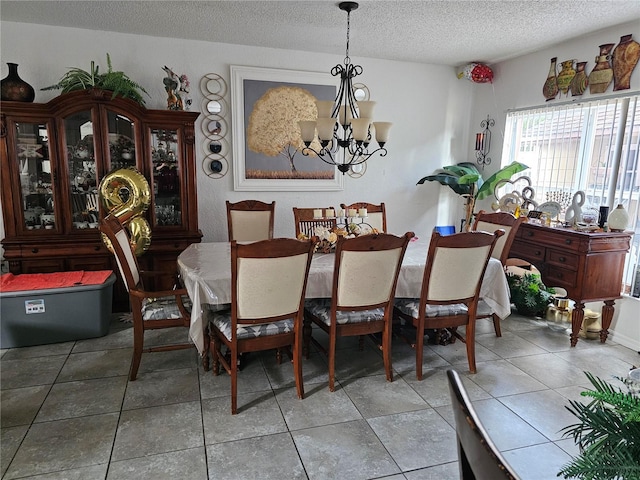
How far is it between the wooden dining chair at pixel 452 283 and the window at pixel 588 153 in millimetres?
1627

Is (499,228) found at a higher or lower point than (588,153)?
lower

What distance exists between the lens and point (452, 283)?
2.63 m

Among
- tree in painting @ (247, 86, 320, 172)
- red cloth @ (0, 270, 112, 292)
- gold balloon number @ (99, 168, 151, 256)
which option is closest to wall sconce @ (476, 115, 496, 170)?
tree in painting @ (247, 86, 320, 172)

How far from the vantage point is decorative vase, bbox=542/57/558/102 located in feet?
12.9

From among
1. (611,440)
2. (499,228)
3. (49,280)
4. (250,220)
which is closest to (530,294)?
(499,228)

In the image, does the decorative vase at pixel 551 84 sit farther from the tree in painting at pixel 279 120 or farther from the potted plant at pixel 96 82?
the potted plant at pixel 96 82

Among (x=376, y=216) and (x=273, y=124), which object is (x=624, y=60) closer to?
(x=376, y=216)

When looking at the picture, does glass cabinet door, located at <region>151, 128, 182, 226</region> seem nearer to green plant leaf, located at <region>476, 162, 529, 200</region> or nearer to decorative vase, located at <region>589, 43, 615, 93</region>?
green plant leaf, located at <region>476, 162, 529, 200</region>

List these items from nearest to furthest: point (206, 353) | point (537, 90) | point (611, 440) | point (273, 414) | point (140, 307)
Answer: point (611, 440) < point (273, 414) < point (140, 307) < point (206, 353) < point (537, 90)

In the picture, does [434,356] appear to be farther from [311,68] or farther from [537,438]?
[311,68]

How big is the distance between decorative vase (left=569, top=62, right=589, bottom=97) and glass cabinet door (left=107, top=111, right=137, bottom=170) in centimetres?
399

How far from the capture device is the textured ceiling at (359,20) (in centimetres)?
305

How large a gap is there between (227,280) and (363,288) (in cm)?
82

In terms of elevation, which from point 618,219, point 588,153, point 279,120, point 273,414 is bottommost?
point 273,414
